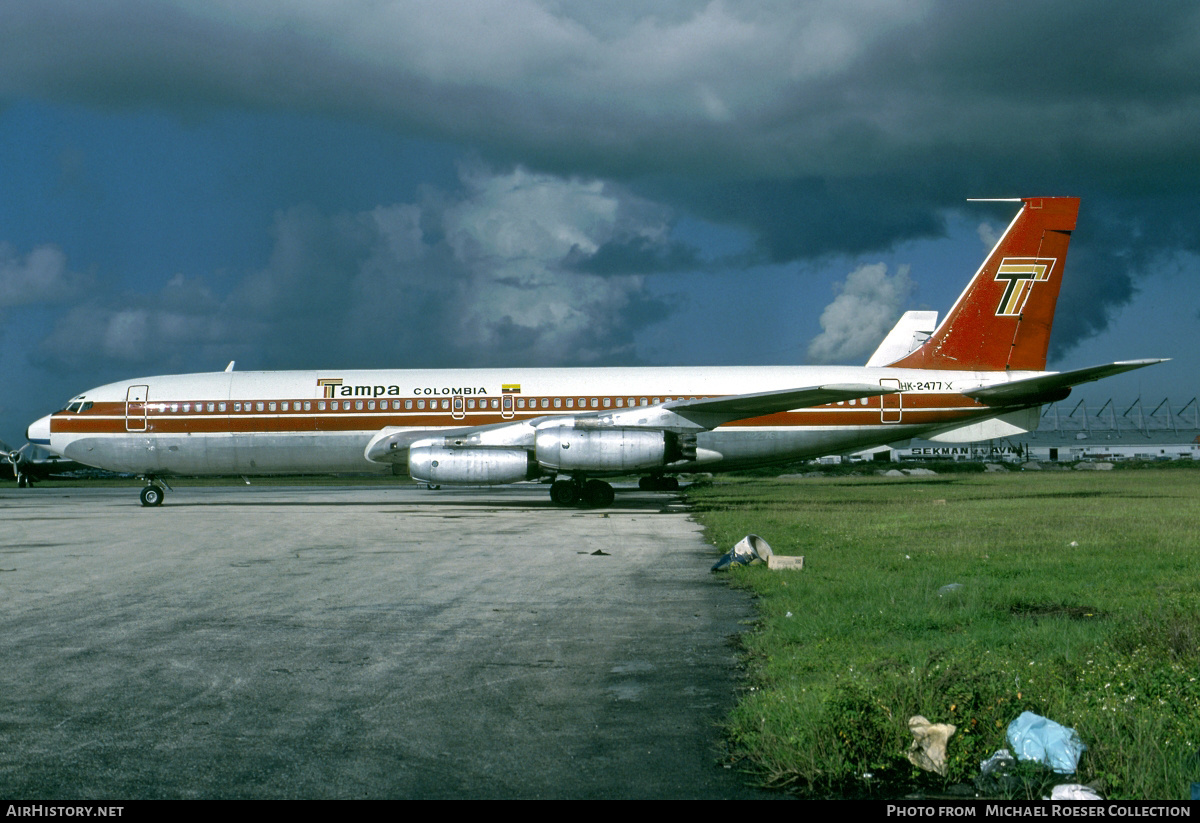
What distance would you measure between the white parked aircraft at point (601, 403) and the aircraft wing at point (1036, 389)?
55 millimetres

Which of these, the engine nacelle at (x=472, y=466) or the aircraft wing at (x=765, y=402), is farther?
the engine nacelle at (x=472, y=466)

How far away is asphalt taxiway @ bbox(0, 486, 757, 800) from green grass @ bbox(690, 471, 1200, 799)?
1.26 feet

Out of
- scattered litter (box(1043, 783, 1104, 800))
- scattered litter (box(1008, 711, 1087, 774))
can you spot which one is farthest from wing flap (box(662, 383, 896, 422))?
scattered litter (box(1043, 783, 1104, 800))

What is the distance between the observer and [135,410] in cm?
2502

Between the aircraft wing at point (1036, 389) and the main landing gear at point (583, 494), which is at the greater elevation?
the aircraft wing at point (1036, 389)

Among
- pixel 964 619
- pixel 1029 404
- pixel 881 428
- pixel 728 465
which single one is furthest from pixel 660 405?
pixel 964 619

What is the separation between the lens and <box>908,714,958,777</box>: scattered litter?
4066 mm

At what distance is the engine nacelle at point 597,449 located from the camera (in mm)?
21641

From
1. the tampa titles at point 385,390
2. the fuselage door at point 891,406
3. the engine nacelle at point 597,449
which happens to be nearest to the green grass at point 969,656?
the engine nacelle at point 597,449

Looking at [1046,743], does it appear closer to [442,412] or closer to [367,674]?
[367,674]

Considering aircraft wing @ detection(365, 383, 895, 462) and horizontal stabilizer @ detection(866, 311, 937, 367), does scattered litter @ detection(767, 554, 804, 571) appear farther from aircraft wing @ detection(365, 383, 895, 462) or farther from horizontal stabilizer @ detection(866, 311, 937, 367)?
horizontal stabilizer @ detection(866, 311, 937, 367)

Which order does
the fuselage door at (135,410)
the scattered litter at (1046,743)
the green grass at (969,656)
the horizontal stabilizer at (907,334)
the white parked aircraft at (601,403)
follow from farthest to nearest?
the horizontal stabilizer at (907,334), the fuselage door at (135,410), the white parked aircraft at (601,403), the green grass at (969,656), the scattered litter at (1046,743)

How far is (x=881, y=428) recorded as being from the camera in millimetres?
24422

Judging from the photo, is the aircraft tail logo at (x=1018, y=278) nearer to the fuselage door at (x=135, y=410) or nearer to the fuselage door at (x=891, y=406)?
the fuselage door at (x=891, y=406)
